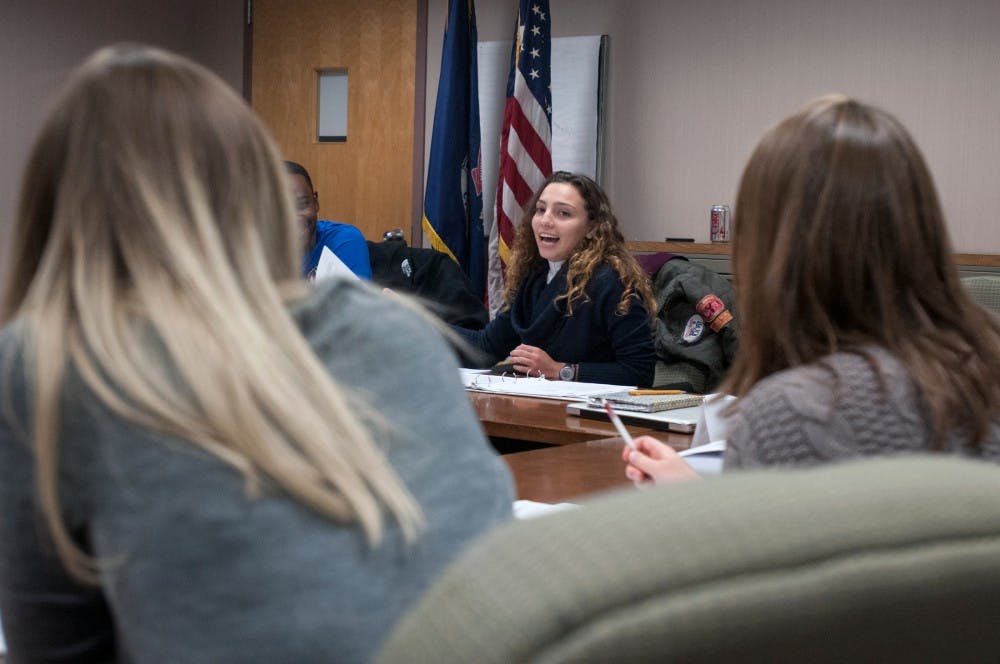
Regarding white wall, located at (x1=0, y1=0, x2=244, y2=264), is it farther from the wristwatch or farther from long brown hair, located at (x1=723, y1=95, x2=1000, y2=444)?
long brown hair, located at (x1=723, y1=95, x2=1000, y2=444)

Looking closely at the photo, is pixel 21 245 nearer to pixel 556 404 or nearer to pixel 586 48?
pixel 556 404

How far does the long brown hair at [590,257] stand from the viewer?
11.7ft

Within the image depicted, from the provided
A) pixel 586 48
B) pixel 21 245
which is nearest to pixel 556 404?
pixel 21 245

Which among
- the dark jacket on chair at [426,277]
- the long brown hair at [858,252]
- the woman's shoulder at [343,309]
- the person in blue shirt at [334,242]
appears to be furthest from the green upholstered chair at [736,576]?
the dark jacket on chair at [426,277]

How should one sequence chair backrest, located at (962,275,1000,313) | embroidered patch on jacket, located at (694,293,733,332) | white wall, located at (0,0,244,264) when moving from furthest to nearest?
white wall, located at (0,0,244,264) < embroidered patch on jacket, located at (694,293,733,332) < chair backrest, located at (962,275,1000,313)

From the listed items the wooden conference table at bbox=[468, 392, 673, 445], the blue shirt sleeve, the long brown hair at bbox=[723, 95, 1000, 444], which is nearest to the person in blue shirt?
the blue shirt sleeve

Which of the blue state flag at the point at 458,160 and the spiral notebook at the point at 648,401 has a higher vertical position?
the blue state flag at the point at 458,160

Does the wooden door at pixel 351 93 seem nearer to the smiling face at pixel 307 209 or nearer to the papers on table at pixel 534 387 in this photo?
the smiling face at pixel 307 209

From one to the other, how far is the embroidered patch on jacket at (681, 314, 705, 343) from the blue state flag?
5.92 ft

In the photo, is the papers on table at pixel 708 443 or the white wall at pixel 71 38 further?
the white wall at pixel 71 38

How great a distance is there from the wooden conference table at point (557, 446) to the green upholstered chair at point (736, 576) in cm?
129

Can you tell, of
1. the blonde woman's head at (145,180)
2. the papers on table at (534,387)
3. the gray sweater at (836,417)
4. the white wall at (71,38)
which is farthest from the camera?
the white wall at (71,38)

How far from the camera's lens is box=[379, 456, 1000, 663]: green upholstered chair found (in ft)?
0.97

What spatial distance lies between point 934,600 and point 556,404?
7.69 ft
